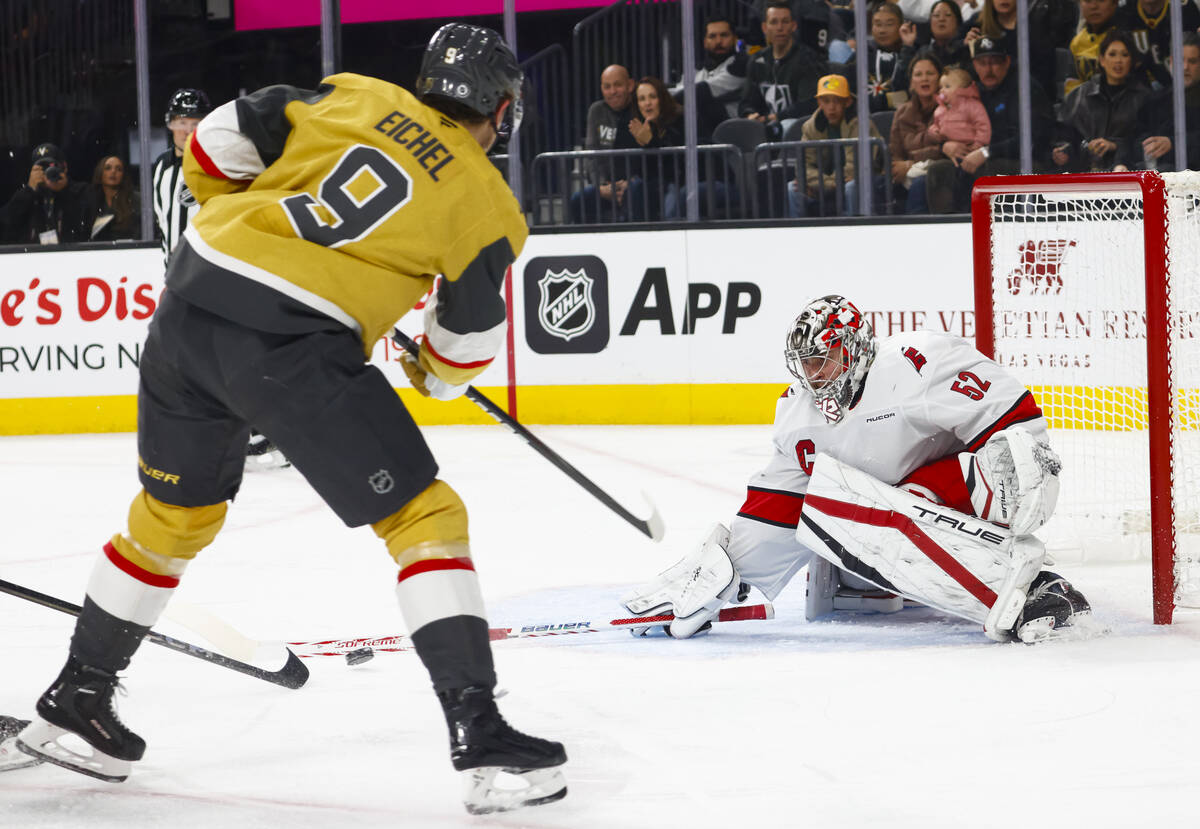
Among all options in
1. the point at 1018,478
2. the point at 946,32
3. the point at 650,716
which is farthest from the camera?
the point at 946,32

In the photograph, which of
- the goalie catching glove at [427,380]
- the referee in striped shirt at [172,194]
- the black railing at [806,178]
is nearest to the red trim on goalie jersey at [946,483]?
the goalie catching glove at [427,380]

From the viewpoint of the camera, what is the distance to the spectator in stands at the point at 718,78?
274 inches

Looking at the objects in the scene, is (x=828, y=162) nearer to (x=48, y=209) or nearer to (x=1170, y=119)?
(x=1170, y=119)

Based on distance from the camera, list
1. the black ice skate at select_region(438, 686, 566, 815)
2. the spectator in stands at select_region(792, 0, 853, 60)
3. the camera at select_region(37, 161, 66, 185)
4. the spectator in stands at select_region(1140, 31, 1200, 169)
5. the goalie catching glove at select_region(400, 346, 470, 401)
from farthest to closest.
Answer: the camera at select_region(37, 161, 66, 185), the spectator in stands at select_region(792, 0, 853, 60), the spectator in stands at select_region(1140, 31, 1200, 169), the goalie catching glove at select_region(400, 346, 470, 401), the black ice skate at select_region(438, 686, 566, 815)

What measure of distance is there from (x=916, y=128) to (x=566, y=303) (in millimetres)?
1765

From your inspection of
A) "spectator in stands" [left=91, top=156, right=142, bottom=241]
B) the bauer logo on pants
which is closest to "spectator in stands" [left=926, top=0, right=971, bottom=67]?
the bauer logo on pants

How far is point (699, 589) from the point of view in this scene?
298 centimetres

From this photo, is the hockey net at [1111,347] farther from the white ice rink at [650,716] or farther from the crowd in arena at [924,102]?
the crowd in arena at [924,102]

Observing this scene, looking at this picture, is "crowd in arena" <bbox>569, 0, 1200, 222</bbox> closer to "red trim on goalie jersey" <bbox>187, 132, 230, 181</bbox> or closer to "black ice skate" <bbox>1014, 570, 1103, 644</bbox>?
"black ice skate" <bbox>1014, 570, 1103, 644</bbox>

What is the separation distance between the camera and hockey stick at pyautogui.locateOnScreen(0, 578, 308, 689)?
2.41 metres

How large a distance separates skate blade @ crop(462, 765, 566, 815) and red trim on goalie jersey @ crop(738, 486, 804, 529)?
3.70ft

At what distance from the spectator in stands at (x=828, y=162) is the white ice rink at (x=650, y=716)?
3080mm

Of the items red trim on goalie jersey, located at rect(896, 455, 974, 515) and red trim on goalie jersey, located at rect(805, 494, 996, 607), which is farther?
red trim on goalie jersey, located at rect(896, 455, 974, 515)

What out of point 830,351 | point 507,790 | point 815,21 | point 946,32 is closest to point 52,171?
point 815,21
